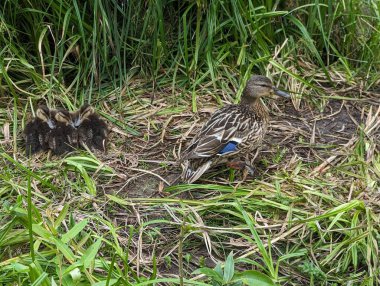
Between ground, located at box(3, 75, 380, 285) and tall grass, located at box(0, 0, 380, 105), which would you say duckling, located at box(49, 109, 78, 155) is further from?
tall grass, located at box(0, 0, 380, 105)

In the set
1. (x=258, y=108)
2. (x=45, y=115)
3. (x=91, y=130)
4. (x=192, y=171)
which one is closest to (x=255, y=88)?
(x=258, y=108)

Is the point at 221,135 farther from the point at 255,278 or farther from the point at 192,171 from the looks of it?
the point at 255,278

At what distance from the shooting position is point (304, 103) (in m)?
5.54

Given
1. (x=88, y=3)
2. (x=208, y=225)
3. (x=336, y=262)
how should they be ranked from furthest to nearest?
(x=88, y=3) < (x=208, y=225) < (x=336, y=262)

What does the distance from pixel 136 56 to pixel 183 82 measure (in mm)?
379

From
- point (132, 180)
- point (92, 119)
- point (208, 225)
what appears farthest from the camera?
point (92, 119)

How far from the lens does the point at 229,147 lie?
479cm

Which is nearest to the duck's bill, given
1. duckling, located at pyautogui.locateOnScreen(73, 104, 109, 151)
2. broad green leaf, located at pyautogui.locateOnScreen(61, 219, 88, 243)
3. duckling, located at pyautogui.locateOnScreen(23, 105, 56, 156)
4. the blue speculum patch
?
the blue speculum patch

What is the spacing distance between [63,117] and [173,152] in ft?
2.44

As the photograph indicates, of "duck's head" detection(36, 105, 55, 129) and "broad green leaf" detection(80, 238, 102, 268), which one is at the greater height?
"broad green leaf" detection(80, 238, 102, 268)

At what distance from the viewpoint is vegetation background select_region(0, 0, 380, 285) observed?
3.94 m

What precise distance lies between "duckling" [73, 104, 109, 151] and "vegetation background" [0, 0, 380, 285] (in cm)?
12

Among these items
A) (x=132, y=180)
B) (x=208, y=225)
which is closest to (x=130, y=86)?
(x=132, y=180)

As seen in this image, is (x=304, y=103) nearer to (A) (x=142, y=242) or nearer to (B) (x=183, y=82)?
(B) (x=183, y=82)
